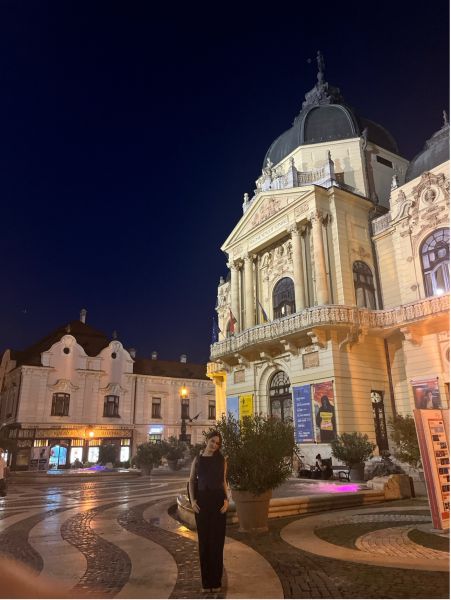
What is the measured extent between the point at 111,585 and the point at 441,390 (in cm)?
2039

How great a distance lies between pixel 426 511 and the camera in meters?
10.2

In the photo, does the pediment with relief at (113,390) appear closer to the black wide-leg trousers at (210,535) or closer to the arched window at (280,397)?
the arched window at (280,397)

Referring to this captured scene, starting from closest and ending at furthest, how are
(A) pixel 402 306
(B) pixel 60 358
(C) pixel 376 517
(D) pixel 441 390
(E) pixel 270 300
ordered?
(C) pixel 376 517, (D) pixel 441 390, (A) pixel 402 306, (E) pixel 270 300, (B) pixel 60 358

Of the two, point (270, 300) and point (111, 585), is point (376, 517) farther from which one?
point (270, 300)

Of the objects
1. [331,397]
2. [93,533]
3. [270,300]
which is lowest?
[93,533]

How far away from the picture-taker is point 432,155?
26.0 metres

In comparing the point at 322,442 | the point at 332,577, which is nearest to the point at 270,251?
the point at 322,442

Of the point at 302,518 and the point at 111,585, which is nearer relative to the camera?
the point at 111,585

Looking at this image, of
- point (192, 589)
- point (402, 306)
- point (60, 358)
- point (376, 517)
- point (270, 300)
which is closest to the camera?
point (192, 589)

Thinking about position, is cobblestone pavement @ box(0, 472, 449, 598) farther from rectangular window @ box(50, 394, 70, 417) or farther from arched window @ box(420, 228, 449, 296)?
rectangular window @ box(50, 394, 70, 417)

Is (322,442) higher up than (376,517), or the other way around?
(322,442)

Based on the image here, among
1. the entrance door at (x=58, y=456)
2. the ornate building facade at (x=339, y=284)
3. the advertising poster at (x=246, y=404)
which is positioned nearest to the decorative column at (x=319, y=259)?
the ornate building facade at (x=339, y=284)

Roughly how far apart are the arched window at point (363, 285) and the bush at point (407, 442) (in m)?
11.0

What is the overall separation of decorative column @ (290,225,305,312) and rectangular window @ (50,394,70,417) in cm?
2532
